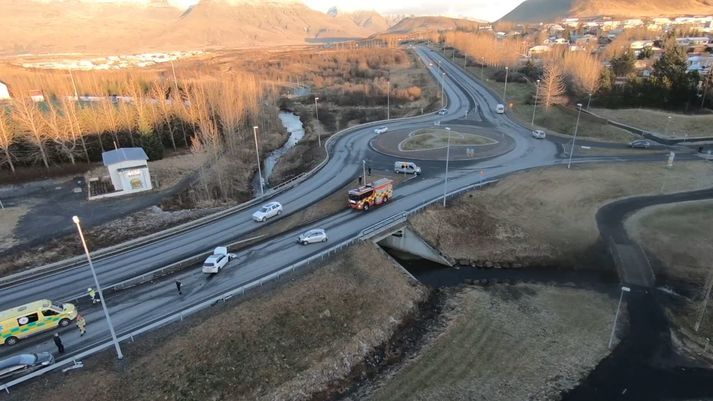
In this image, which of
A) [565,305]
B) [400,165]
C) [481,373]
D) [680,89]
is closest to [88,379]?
[481,373]

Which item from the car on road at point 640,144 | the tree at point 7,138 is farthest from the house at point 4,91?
the car on road at point 640,144

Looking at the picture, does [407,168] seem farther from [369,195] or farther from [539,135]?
[539,135]

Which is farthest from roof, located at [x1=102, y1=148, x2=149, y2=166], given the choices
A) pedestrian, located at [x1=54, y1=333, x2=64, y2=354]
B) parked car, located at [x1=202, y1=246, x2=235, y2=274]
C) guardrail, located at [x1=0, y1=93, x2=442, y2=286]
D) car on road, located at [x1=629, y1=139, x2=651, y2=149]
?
car on road, located at [x1=629, y1=139, x2=651, y2=149]

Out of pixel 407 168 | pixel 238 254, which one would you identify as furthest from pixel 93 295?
pixel 407 168

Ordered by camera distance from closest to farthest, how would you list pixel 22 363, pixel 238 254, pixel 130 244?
pixel 22 363 < pixel 238 254 < pixel 130 244

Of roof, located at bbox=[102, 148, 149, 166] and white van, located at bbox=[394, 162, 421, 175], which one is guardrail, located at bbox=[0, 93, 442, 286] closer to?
white van, located at bbox=[394, 162, 421, 175]

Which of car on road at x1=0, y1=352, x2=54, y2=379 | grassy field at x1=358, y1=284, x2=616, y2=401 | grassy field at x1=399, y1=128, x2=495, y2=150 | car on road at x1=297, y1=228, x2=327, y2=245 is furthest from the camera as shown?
grassy field at x1=399, y1=128, x2=495, y2=150

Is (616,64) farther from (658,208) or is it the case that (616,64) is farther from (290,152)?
(290,152)
